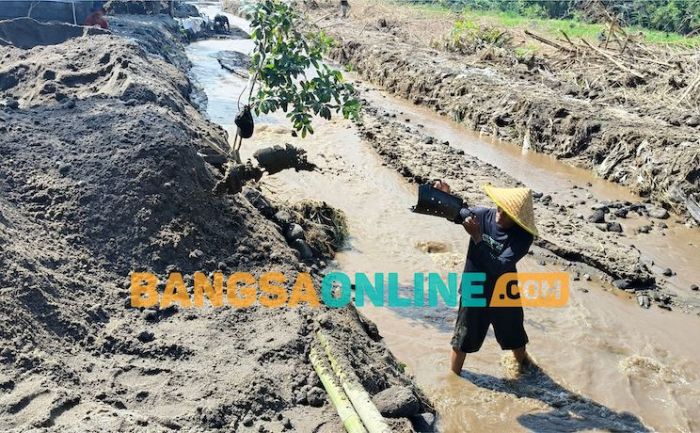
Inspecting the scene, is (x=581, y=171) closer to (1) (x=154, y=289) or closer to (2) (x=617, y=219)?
(2) (x=617, y=219)

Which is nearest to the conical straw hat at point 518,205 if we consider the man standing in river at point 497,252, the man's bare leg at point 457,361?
the man standing in river at point 497,252

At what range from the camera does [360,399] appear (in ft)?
12.0

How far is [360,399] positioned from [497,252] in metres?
1.47

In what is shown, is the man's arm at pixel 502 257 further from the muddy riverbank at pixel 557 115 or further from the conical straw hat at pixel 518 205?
the muddy riverbank at pixel 557 115

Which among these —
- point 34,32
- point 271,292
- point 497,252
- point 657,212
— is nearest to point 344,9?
point 34,32

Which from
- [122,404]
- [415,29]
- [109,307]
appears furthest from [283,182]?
[415,29]

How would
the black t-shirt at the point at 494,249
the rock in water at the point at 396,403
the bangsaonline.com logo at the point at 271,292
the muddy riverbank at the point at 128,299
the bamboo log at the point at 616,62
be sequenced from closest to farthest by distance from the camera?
the muddy riverbank at the point at 128,299 < the rock in water at the point at 396,403 < the black t-shirt at the point at 494,249 < the bangsaonline.com logo at the point at 271,292 < the bamboo log at the point at 616,62

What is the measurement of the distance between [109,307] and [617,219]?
22.2ft

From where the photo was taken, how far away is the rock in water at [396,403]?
3.80 metres

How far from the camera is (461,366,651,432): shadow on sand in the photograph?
4738 millimetres

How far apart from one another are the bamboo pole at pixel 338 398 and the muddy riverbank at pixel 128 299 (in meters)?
0.07

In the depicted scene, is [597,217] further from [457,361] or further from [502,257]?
[502,257]

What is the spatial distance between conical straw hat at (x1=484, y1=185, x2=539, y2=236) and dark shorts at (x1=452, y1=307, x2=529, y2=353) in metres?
0.73

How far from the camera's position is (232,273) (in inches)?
205
